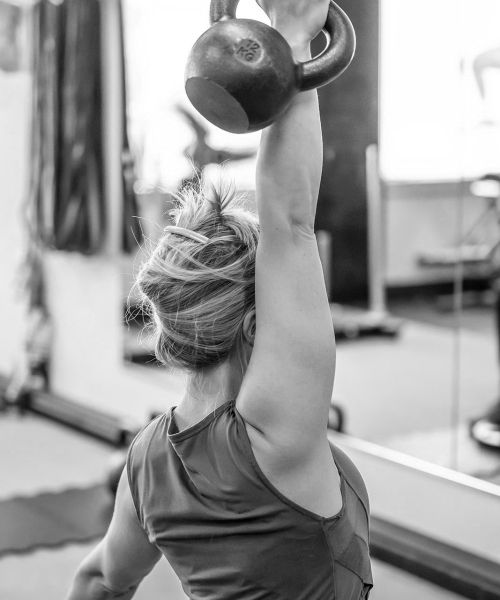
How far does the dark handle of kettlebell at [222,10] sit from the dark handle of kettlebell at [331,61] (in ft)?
0.34

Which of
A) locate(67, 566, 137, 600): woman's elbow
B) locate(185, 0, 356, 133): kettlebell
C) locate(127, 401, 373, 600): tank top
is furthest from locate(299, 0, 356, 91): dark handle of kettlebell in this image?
locate(67, 566, 137, 600): woman's elbow

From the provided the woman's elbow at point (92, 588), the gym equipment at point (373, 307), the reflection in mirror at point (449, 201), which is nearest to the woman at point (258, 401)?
the woman's elbow at point (92, 588)

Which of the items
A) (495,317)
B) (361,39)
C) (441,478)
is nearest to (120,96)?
(361,39)

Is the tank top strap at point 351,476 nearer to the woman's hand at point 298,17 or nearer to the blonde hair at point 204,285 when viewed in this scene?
the blonde hair at point 204,285

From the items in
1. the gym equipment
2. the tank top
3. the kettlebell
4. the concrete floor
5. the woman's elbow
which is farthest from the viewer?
the gym equipment

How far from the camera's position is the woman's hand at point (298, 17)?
881 mm

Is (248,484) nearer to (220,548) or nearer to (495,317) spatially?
(220,548)

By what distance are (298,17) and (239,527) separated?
1.75 feet

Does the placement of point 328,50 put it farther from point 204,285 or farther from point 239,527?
point 239,527

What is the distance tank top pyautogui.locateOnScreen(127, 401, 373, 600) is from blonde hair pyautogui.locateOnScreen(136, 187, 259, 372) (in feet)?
0.25

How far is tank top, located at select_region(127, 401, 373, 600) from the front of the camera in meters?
0.95

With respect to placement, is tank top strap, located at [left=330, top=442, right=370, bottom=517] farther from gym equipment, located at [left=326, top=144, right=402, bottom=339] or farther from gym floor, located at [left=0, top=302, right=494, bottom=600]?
gym equipment, located at [left=326, top=144, right=402, bottom=339]

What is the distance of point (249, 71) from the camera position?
816mm

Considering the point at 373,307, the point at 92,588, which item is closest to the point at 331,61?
the point at 92,588
